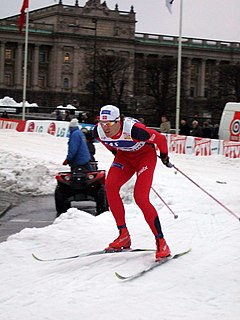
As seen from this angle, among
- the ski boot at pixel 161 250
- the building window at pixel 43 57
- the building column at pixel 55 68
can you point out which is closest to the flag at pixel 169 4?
the ski boot at pixel 161 250

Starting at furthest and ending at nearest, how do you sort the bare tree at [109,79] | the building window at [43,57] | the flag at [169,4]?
the building window at [43,57] → the bare tree at [109,79] → the flag at [169,4]

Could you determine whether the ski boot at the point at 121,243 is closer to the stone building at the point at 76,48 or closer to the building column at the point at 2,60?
the stone building at the point at 76,48

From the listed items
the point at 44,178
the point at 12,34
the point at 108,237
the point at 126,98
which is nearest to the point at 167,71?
the point at 126,98

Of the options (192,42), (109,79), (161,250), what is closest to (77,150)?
(161,250)

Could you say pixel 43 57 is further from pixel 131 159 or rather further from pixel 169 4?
pixel 131 159

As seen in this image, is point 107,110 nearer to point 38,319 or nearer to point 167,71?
point 38,319

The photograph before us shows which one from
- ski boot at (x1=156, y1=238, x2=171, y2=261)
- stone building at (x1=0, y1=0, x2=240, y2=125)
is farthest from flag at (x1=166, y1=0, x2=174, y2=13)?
stone building at (x1=0, y1=0, x2=240, y2=125)

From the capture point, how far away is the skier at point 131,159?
879 centimetres

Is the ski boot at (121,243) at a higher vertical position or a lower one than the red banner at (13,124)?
higher

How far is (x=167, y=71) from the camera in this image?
91750 mm

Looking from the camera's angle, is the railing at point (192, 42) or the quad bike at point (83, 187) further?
the railing at point (192, 42)

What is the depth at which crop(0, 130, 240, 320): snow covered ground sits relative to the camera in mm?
6730

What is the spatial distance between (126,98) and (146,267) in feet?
315

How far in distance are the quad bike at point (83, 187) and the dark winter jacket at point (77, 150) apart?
0.71 feet
